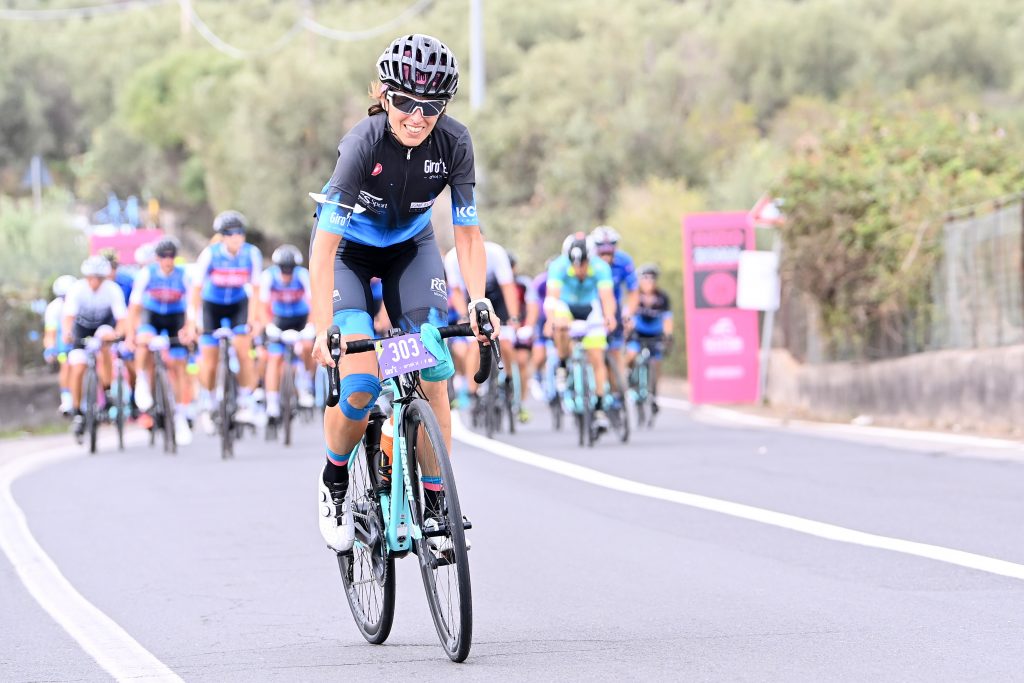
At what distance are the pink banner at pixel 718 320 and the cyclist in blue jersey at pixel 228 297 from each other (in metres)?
7.67

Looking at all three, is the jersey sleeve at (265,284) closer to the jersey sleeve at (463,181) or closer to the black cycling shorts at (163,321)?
the black cycling shorts at (163,321)

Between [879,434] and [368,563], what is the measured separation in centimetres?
1083

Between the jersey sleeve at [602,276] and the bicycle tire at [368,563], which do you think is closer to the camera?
the bicycle tire at [368,563]

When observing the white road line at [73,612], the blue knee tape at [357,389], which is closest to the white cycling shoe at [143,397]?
the white road line at [73,612]

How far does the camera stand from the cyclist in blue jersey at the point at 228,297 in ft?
58.9

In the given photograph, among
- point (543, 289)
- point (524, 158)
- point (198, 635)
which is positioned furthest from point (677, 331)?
point (198, 635)

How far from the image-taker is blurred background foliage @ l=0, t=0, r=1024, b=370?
21.5m

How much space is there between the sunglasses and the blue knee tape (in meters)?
0.98

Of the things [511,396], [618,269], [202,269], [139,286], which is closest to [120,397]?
[139,286]

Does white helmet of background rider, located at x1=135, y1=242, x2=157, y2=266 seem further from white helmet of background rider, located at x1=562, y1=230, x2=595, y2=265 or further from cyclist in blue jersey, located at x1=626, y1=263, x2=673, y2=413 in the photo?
cyclist in blue jersey, located at x1=626, y1=263, x2=673, y2=413

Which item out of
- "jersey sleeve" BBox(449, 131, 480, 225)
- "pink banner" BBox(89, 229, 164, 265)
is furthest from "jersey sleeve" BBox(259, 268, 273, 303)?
"pink banner" BBox(89, 229, 164, 265)

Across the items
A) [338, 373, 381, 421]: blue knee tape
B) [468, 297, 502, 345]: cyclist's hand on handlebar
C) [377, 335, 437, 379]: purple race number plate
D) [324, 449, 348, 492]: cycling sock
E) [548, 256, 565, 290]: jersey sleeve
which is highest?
[548, 256, 565, 290]: jersey sleeve

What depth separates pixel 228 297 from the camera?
724 inches

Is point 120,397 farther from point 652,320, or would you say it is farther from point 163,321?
point 652,320
